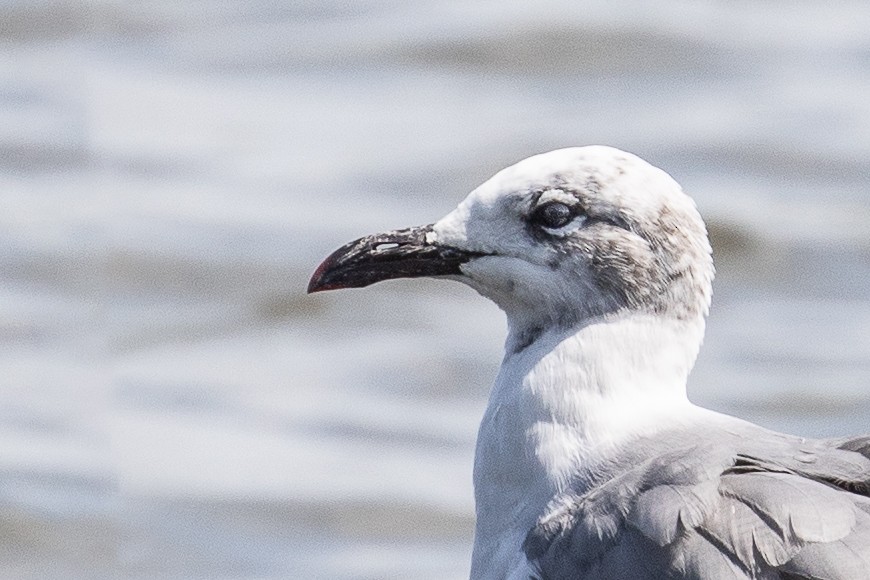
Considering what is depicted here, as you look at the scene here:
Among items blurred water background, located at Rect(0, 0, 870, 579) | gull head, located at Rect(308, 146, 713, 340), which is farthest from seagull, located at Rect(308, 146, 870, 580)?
blurred water background, located at Rect(0, 0, 870, 579)

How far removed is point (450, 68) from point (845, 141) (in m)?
2.16

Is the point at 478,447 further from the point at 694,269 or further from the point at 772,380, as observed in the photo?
the point at 772,380

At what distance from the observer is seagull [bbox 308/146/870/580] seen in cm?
454

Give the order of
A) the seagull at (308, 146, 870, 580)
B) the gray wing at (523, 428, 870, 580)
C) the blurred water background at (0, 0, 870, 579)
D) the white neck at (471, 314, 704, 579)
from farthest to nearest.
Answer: the blurred water background at (0, 0, 870, 579)
the white neck at (471, 314, 704, 579)
the seagull at (308, 146, 870, 580)
the gray wing at (523, 428, 870, 580)

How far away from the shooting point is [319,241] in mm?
9430

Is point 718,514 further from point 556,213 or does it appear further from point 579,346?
point 556,213

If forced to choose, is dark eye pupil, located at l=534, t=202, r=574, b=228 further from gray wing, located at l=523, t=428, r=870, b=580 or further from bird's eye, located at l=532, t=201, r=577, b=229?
gray wing, located at l=523, t=428, r=870, b=580

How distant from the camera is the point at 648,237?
4.74 metres

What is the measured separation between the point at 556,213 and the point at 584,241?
91mm

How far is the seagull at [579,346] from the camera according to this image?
4.54m

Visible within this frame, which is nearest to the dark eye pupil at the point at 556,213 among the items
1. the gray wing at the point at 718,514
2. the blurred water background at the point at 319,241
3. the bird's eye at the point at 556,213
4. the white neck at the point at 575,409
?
the bird's eye at the point at 556,213

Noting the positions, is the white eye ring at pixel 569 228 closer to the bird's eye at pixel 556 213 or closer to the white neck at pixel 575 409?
the bird's eye at pixel 556 213

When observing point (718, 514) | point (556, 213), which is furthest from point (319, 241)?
point (718, 514)

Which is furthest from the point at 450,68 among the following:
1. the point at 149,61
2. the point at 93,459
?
the point at 93,459
